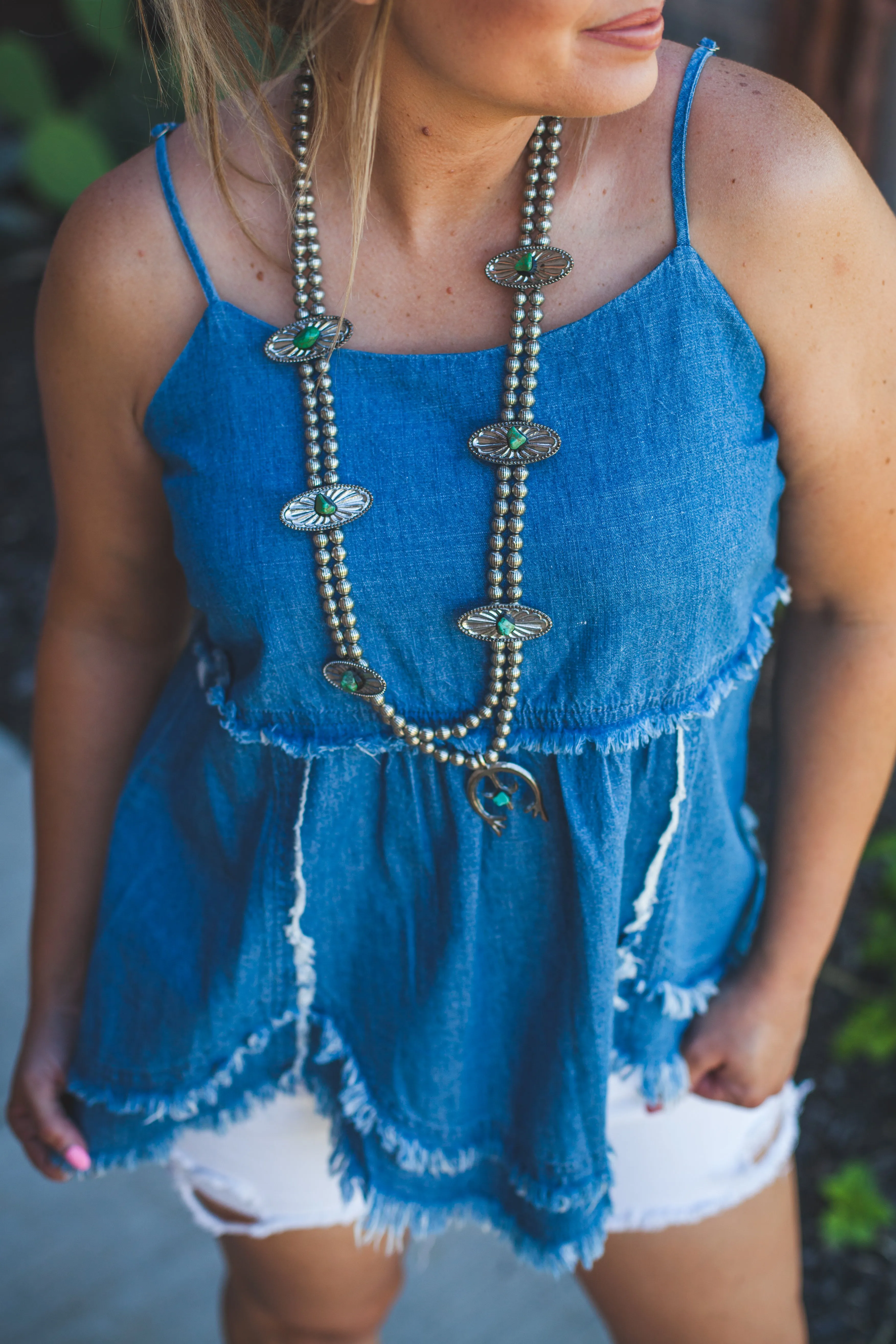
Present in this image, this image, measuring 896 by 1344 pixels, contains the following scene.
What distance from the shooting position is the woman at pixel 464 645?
3.43 feet

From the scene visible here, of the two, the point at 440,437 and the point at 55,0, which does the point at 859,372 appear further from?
the point at 55,0

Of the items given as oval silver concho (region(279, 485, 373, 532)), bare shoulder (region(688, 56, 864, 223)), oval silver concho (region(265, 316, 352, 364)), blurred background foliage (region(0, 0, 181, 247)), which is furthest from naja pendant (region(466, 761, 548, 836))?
blurred background foliage (region(0, 0, 181, 247))

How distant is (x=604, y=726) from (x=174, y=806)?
541 mm

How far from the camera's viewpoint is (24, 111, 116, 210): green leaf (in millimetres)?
4773

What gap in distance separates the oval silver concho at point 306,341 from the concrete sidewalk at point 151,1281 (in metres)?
1.83

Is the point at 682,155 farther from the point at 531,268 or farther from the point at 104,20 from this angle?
the point at 104,20

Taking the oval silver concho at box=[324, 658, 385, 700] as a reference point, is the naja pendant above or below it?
below

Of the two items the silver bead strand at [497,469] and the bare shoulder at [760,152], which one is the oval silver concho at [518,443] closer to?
the silver bead strand at [497,469]

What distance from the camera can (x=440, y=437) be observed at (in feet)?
3.56

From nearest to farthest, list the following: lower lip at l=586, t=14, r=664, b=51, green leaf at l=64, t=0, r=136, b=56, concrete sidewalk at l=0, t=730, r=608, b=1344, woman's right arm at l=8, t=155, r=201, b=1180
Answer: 1. lower lip at l=586, t=14, r=664, b=51
2. woman's right arm at l=8, t=155, r=201, b=1180
3. concrete sidewalk at l=0, t=730, r=608, b=1344
4. green leaf at l=64, t=0, r=136, b=56

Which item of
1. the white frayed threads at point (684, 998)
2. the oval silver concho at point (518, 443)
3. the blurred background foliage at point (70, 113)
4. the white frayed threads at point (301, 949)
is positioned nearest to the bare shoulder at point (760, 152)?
the oval silver concho at point (518, 443)

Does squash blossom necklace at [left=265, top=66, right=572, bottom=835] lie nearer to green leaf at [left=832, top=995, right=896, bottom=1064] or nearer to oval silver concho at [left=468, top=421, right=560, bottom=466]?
oval silver concho at [left=468, top=421, right=560, bottom=466]

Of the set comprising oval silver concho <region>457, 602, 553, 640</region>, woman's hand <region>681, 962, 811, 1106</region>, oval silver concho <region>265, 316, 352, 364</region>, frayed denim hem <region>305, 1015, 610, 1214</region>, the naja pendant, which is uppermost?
oval silver concho <region>265, 316, 352, 364</region>

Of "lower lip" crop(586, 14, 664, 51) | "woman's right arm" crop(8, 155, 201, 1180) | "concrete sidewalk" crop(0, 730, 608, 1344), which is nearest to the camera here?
"lower lip" crop(586, 14, 664, 51)
